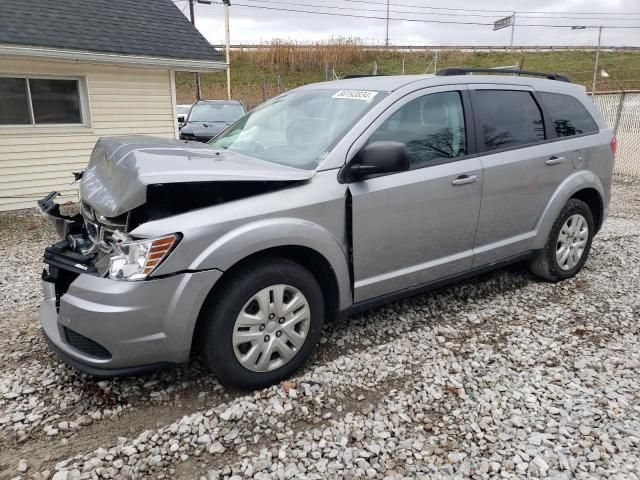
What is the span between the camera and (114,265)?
251cm

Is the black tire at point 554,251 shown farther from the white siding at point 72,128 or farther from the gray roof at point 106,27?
the white siding at point 72,128

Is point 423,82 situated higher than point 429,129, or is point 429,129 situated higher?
Answer: point 423,82

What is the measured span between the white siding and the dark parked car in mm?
1962

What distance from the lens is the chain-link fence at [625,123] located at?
1109 cm

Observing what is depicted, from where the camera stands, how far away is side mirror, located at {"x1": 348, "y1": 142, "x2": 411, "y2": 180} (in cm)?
292

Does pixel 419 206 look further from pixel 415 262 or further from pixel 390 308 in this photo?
pixel 390 308

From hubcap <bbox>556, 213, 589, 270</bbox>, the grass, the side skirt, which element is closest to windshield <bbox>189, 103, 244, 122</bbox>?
hubcap <bbox>556, 213, 589, 270</bbox>

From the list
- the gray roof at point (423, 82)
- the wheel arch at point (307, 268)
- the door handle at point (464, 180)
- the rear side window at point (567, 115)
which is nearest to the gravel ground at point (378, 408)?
the wheel arch at point (307, 268)

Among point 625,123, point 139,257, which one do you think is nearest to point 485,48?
point 625,123

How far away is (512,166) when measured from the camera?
3.84 meters

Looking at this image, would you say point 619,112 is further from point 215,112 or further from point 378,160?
point 378,160

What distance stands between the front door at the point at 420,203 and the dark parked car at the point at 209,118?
884 cm

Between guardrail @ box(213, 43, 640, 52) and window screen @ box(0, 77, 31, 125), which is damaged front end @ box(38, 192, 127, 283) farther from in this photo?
guardrail @ box(213, 43, 640, 52)

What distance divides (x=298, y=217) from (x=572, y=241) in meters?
2.99
